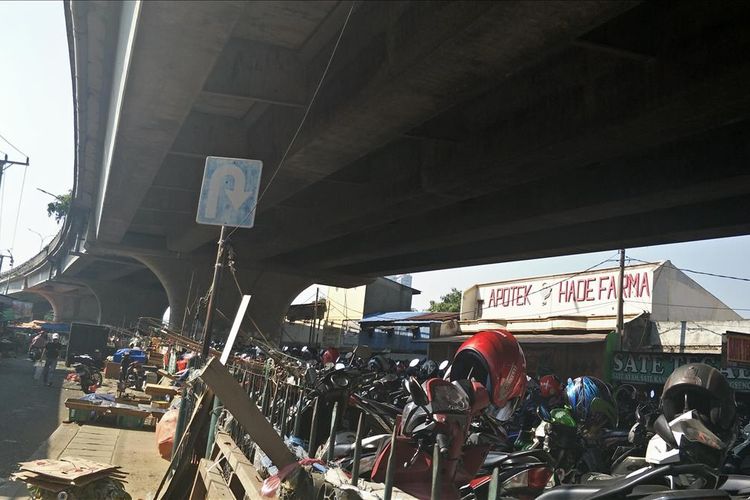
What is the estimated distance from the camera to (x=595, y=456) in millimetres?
7438

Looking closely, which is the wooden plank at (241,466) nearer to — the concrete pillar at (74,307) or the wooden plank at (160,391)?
the wooden plank at (160,391)

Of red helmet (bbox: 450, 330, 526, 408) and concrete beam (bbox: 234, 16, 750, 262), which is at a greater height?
concrete beam (bbox: 234, 16, 750, 262)

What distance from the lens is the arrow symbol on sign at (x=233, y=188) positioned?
6875mm

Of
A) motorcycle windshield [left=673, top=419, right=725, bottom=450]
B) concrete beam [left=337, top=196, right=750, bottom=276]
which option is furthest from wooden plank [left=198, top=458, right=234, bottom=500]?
concrete beam [left=337, top=196, right=750, bottom=276]

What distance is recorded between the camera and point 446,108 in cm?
788

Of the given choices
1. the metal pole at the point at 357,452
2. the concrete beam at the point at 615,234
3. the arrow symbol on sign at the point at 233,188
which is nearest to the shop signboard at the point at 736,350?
the concrete beam at the point at 615,234

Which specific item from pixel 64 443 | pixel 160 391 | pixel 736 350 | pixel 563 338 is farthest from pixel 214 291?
pixel 563 338

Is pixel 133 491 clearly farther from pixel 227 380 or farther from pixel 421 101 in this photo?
pixel 421 101

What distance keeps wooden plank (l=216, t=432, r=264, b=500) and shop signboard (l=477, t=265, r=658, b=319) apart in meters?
22.8

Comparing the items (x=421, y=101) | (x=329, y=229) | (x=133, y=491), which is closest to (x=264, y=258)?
(x=329, y=229)

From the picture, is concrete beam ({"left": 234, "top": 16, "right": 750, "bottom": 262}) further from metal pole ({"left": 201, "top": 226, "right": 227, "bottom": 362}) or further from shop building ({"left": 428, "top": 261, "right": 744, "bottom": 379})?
shop building ({"left": 428, "top": 261, "right": 744, "bottom": 379})

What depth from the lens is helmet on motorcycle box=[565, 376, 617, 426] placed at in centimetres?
906

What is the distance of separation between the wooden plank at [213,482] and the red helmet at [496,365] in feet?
8.89

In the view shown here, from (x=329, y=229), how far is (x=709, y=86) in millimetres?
11191
